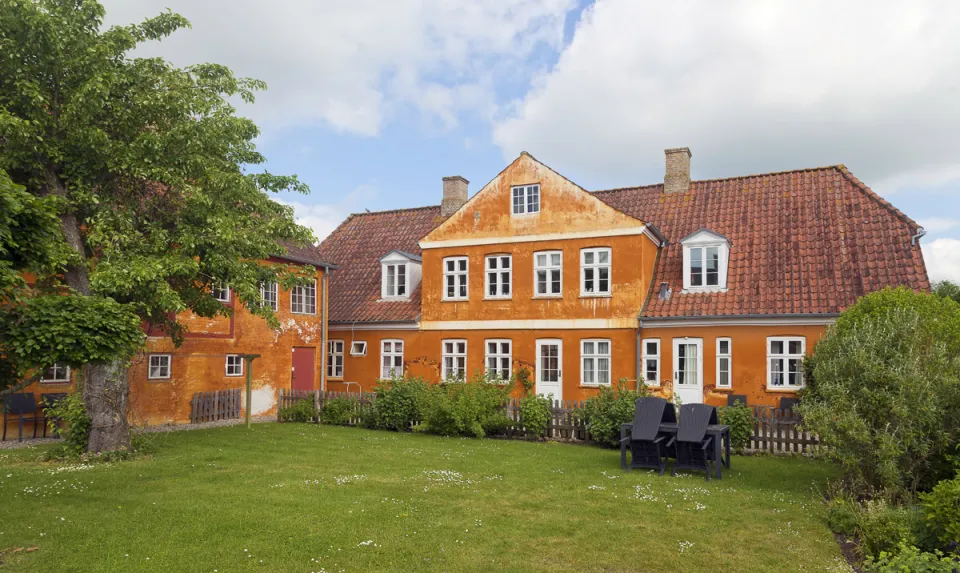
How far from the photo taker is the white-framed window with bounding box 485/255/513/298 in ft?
78.4

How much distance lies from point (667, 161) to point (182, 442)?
61.9ft

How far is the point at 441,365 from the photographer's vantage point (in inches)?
973

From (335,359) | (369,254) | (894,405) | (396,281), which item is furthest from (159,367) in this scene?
(894,405)

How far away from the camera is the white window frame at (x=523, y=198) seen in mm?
23594

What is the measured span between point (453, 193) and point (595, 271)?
29.7ft

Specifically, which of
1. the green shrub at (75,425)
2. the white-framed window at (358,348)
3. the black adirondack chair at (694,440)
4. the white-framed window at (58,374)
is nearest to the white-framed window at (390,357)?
the white-framed window at (358,348)

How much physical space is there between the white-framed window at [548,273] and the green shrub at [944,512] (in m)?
15.7

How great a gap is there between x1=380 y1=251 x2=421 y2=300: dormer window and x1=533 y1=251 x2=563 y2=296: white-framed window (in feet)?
18.3

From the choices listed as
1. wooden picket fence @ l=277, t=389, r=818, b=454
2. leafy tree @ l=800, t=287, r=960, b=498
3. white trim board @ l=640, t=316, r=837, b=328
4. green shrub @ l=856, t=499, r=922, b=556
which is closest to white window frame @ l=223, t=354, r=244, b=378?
wooden picket fence @ l=277, t=389, r=818, b=454

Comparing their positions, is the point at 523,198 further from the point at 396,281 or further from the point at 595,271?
the point at 396,281

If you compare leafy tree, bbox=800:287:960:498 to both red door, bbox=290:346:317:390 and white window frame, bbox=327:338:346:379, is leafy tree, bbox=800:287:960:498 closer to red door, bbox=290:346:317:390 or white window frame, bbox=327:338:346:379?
red door, bbox=290:346:317:390

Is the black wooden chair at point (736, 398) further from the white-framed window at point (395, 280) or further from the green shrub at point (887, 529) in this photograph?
the white-framed window at point (395, 280)

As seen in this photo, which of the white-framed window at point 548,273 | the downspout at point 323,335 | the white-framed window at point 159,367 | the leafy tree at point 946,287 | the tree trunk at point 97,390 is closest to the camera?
the tree trunk at point 97,390

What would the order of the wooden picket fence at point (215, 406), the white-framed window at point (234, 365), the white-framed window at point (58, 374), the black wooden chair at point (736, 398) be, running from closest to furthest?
the white-framed window at point (58, 374)
the black wooden chair at point (736, 398)
the wooden picket fence at point (215, 406)
the white-framed window at point (234, 365)
